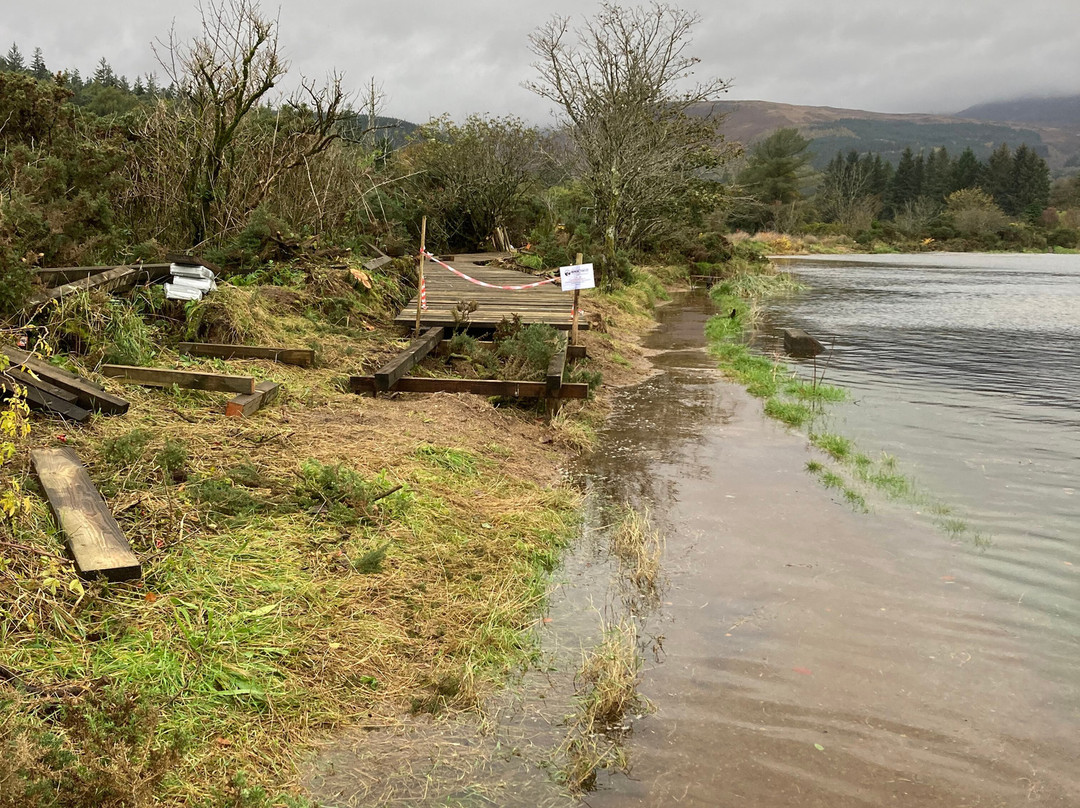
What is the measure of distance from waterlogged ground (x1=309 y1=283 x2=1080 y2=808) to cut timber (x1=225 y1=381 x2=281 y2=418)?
2962 mm

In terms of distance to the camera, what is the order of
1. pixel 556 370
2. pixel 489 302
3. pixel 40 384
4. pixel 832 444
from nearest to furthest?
pixel 40 384 < pixel 832 444 < pixel 556 370 < pixel 489 302

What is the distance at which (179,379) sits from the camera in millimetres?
7078

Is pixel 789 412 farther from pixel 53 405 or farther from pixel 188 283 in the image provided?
pixel 53 405

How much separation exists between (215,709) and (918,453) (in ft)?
26.4

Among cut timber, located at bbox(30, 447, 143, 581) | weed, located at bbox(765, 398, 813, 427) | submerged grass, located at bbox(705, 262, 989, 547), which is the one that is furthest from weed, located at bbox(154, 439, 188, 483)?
weed, located at bbox(765, 398, 813, 427)

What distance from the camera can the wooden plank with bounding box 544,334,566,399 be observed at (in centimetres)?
886

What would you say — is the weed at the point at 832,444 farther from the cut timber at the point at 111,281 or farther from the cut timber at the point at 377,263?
the cut timber at the point at 111,281

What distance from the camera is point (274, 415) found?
7.07 metres

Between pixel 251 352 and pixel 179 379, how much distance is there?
1643mm

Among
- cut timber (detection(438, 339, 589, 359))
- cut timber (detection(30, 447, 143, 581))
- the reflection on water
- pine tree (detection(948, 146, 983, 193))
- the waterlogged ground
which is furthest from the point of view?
pine tree (detection(948, 146, 983, 193))

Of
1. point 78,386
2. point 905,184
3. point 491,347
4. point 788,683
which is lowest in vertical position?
point 788,683

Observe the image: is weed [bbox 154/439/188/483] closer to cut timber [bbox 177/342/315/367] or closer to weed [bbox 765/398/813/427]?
cut timber [bbox 177/342/315/367]

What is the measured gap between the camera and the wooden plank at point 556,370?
886 centimetres

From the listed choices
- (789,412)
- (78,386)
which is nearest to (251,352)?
(78,386)
